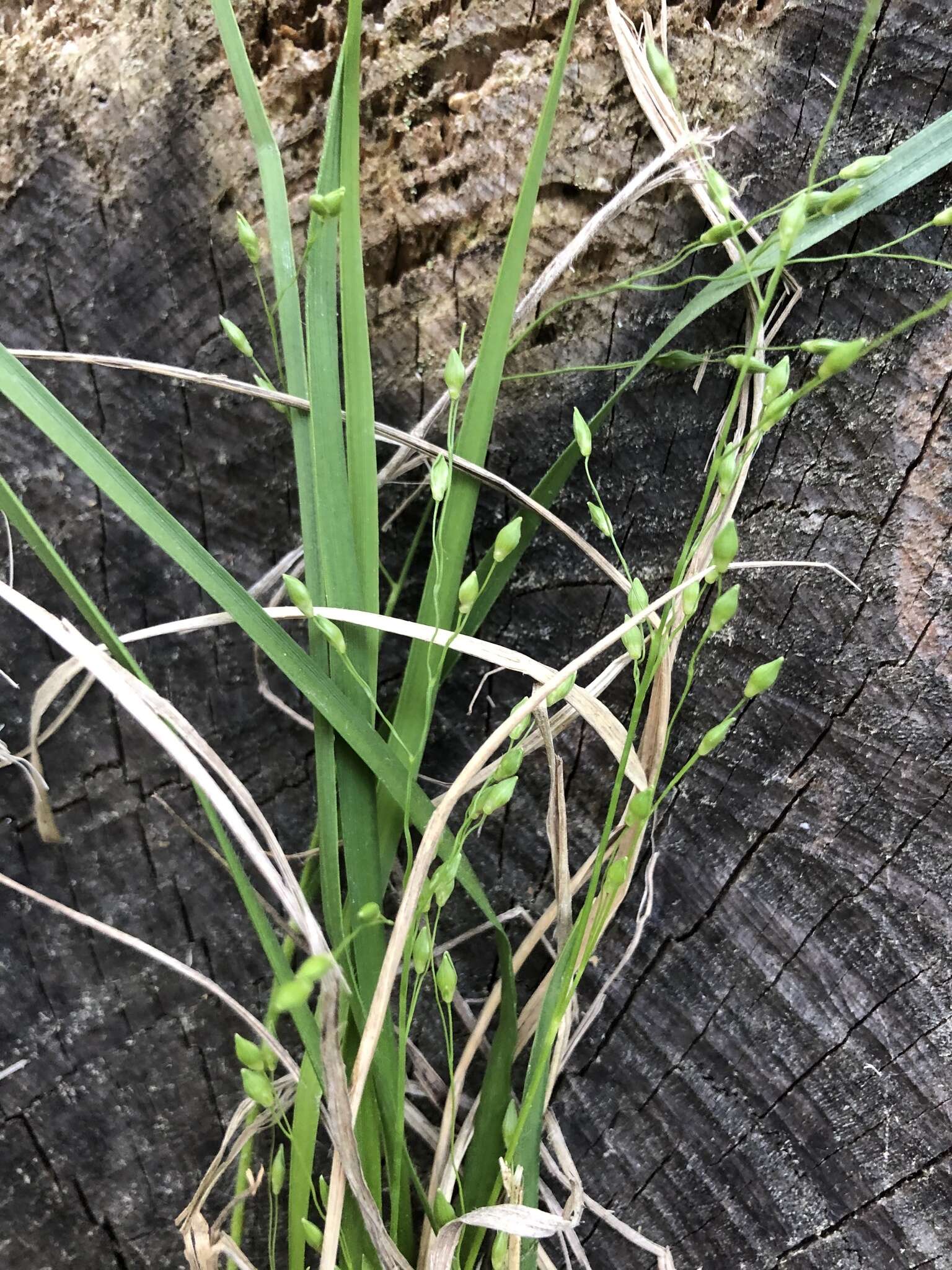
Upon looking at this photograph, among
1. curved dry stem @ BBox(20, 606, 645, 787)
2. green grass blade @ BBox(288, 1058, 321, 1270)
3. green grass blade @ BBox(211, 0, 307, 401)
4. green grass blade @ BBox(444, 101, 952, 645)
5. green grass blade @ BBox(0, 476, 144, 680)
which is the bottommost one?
green grass blade @ BBox(288, 1058, 321, 1270)

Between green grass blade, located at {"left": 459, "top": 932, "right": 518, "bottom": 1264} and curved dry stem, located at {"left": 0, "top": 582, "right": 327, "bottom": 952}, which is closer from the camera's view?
curved dry stem, located at {"left": 0, "top": 582, "right": 327, "bottom": 952}

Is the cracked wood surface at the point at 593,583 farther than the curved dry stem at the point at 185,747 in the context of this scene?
Yes

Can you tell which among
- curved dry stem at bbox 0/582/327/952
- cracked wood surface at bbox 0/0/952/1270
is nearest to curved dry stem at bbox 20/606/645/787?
curved dry stem at bbox 0/582/327/952

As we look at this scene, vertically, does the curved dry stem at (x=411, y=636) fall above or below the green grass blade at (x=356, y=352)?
below

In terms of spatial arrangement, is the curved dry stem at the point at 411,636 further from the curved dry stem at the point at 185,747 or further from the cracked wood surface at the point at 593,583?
the cracked wood surface at the point at 593,583

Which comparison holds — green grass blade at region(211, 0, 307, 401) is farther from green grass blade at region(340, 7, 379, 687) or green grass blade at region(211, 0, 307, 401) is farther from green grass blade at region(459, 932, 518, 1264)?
green grass blade at region(459, 932, 518, 1264)

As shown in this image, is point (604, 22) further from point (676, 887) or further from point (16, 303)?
point (676, 887)

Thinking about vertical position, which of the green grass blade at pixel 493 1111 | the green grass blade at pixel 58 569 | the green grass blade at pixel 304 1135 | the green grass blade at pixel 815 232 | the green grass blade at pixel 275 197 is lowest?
the green grass blade at pixel 493 1111

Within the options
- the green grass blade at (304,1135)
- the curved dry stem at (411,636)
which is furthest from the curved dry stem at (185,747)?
the green grass blade at (304,1135)
